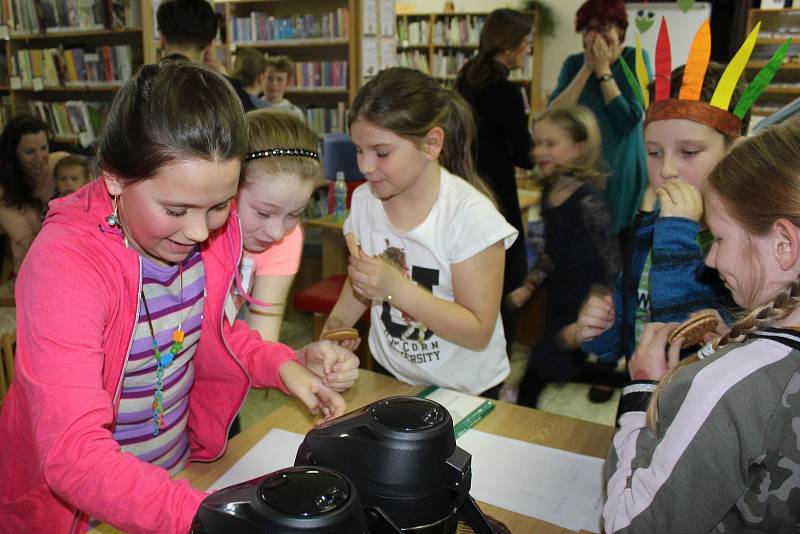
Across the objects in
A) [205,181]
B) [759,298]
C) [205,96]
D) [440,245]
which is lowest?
[440,245]

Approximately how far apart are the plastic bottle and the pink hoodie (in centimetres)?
254

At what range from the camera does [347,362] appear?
1123 millimetres

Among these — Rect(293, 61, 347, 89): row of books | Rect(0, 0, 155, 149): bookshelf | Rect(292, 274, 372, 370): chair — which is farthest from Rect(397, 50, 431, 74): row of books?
Rect(292, 274, 372, 370): chair

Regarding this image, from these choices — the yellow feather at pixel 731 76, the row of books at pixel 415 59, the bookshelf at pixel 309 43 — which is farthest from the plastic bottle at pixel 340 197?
the row of books at pixel 415 59

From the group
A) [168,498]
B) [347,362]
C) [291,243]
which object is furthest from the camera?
[291,243]

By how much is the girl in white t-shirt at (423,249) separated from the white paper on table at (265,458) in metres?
0.39

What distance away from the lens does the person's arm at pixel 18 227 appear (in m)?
3.08

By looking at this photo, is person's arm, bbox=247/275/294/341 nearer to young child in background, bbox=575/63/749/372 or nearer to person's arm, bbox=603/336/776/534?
young child in background, bbox=575/63/749/372

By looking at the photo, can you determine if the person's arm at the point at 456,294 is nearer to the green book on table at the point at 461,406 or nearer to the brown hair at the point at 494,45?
the green book on table at the point at 461,406

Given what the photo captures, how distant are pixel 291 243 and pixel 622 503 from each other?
927mm

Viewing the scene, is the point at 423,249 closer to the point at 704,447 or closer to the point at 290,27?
the point at 704,447

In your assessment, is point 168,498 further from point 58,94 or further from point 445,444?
point 58,94

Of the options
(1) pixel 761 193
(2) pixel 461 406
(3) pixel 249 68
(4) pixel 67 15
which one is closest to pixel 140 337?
(2) pixel 461 406

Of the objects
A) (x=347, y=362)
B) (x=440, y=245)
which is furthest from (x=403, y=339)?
(x=347, y=362)
